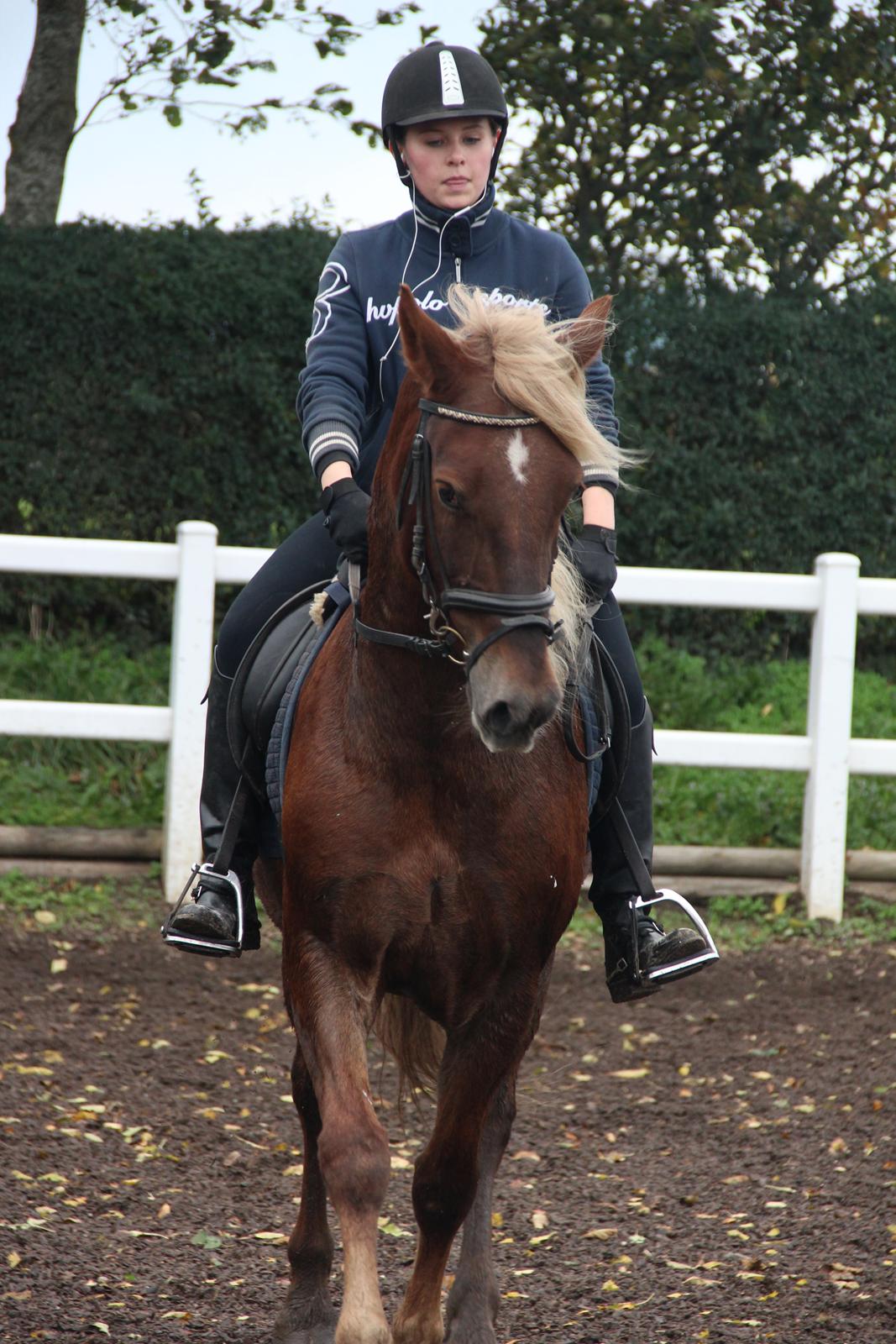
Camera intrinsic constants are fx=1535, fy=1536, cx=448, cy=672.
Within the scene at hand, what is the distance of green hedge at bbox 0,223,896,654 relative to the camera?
1007 cm

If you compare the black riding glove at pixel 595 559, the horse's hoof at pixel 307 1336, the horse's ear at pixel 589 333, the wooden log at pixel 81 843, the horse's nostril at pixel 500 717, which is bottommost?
the horse's hoof at pixel 307 1336

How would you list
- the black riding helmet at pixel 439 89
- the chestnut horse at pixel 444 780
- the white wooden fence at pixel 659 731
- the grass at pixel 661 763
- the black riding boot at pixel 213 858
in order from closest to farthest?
the chestnut horse at pixel 444 780, the black riding helmet at pixel 439 89, the black riding boot at pixel 213 858, the white wooden fence at pixel 659 731, the grass at pixel 661 763

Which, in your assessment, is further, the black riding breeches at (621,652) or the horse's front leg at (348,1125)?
the black riding breeches at (621,652)

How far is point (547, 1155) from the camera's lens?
17.7ft

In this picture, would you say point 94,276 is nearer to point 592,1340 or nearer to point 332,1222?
point 332,1222

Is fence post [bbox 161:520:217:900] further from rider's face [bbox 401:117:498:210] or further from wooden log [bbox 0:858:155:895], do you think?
rider's face [bbox 401:117:498:210]

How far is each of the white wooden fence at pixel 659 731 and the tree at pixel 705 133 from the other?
3552 mm

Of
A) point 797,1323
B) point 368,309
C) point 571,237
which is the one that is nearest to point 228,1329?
point 797,1323

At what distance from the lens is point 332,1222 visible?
4992 millimetres

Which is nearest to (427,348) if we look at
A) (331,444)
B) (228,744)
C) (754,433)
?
(331,444)

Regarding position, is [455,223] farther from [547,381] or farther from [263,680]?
[263,680]

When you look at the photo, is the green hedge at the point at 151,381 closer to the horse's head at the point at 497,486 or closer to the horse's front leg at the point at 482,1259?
the horse's front leg at the point at 482,1259

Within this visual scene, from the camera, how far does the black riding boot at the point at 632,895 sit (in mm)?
4277

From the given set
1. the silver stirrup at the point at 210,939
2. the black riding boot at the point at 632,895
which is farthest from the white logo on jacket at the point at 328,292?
the silver stirrup at the point at 210,939
